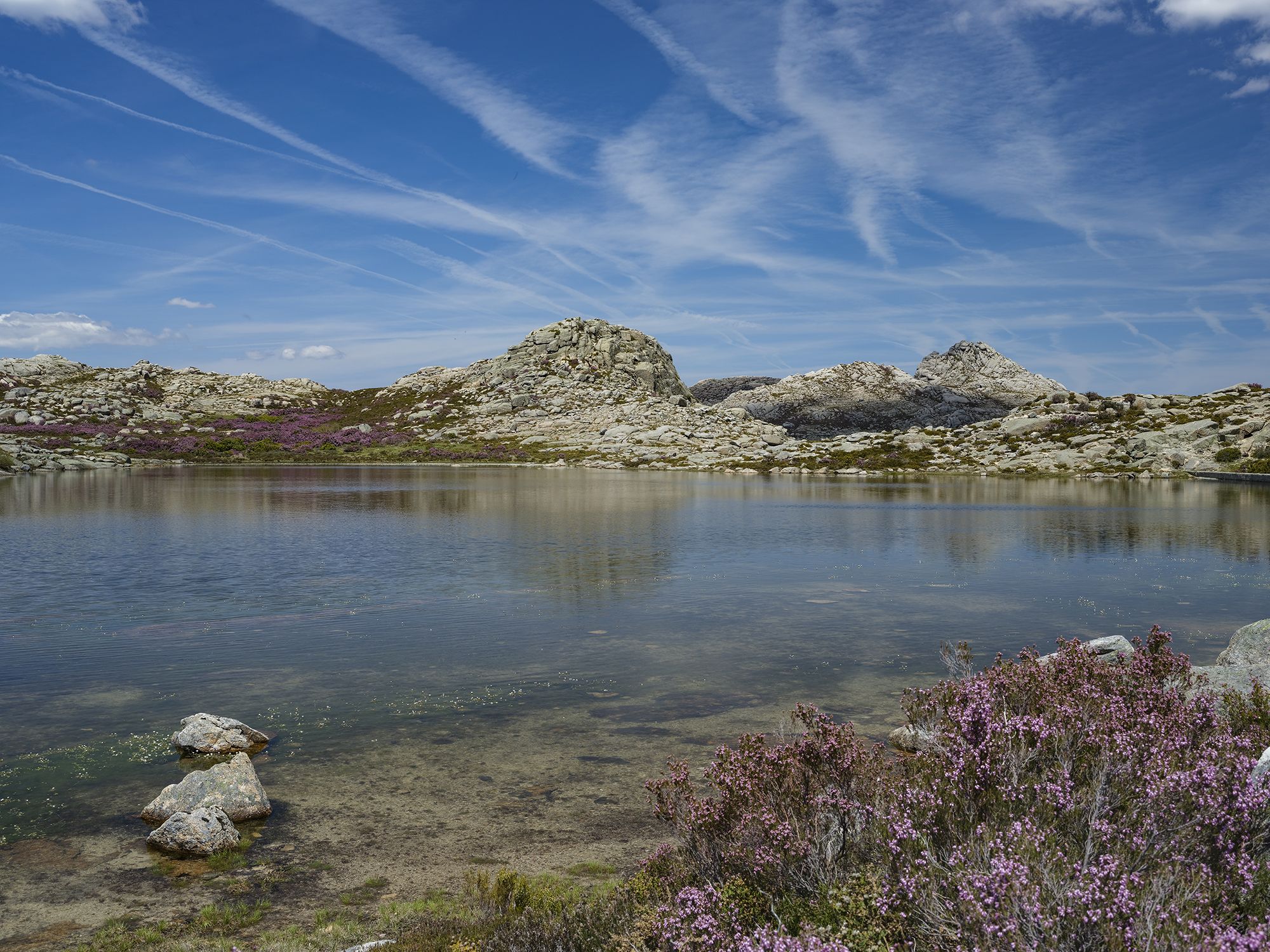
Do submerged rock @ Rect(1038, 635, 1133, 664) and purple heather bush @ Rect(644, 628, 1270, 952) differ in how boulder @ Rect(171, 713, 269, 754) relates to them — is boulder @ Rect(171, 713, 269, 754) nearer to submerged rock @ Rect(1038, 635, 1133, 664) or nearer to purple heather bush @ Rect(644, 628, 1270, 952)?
purple heather bush @ Rect(644, 628, 1270, 952)

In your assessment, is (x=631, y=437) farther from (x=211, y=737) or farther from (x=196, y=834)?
(x=196, y=834)

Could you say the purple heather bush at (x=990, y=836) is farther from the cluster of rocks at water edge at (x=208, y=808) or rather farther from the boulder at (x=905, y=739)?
the cluster of rocks at water edge at (x=208, y=808)

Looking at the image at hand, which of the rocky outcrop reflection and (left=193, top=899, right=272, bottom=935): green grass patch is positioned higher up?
the rocky outcrop reflection

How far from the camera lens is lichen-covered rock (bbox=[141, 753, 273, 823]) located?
11.0m

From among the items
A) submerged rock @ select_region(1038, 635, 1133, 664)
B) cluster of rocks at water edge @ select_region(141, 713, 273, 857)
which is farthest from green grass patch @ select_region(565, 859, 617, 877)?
submerged rock @ select_region(1038, 635, 1133, 664)

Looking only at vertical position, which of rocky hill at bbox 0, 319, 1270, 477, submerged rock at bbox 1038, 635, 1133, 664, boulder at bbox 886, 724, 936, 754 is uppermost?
rocky hill at bbox 0, 319, 1270, 477

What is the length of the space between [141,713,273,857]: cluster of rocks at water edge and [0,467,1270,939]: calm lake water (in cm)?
35

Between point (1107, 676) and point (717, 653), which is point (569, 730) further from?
point (1107, 676)

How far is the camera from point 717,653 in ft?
66.2

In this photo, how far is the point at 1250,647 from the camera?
15.9m

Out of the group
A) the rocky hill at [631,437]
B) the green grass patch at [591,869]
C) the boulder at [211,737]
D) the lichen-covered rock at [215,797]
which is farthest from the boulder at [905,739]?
the rocky hill at [631,437]

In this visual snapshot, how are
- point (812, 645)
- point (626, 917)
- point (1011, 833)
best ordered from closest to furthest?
1. point (1011, 833)
2. point (626, 917)
3. point (812, 645)

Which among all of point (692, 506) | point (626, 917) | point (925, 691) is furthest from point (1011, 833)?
point (692, 506)

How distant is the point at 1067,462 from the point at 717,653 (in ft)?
401
